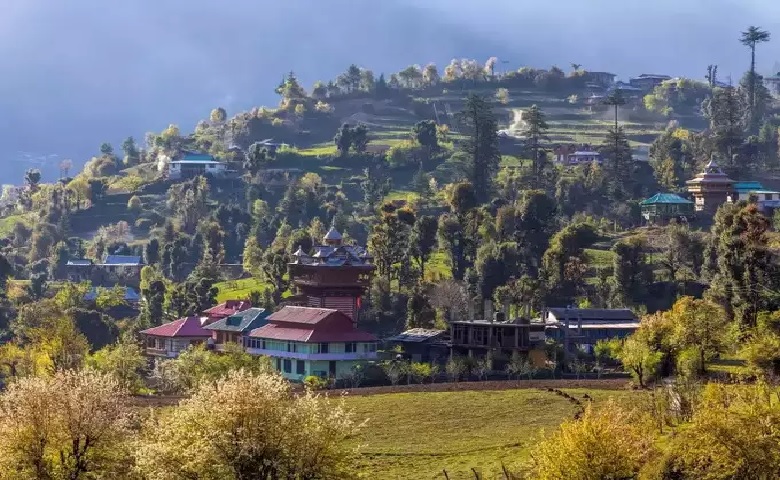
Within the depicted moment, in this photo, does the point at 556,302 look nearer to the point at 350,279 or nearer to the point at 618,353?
the point at 350,279

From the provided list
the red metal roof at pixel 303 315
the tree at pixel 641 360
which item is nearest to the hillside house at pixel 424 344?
the red metal roof at pixel 303 315

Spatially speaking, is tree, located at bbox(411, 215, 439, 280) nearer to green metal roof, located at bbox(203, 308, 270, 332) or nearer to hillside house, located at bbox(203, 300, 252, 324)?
hillside house, located at bbox(203, 300, 252, 324)

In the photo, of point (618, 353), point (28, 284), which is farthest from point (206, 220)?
point (618, 353)

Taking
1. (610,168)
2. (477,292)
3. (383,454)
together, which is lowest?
(383,454)

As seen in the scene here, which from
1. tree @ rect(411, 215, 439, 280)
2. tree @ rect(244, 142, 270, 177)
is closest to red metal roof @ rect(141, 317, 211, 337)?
tree @ rect(411, 215, 439, 280)

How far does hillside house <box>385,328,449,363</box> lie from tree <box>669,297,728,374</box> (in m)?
20.4

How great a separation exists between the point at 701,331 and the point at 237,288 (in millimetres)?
67449

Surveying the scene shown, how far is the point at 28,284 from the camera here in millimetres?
→ 152125

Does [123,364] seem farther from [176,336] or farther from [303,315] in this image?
[176,336]

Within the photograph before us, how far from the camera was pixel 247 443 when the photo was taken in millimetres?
51844

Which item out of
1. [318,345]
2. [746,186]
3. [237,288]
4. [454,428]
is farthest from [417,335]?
[746,186]

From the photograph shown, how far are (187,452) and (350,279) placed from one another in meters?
63.7

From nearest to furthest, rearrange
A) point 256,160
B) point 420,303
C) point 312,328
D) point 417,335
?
1. point 312,328
2. point 417,335
3. point 420,303
4. point 256,160

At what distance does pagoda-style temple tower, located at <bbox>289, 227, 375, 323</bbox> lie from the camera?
11425 centimetres
